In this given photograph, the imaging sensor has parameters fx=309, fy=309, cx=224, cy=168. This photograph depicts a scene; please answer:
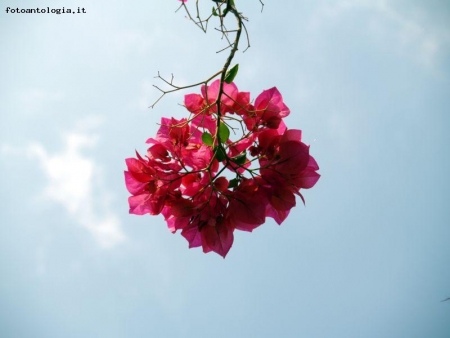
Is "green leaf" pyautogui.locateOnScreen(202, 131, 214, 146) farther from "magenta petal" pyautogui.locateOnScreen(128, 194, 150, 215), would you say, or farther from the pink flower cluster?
"magenta petal" pyautogui.locateOnScreen(128, 194, 150, 215)

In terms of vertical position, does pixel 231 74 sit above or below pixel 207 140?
above

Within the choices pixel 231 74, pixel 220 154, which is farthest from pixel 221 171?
pixel 231 74

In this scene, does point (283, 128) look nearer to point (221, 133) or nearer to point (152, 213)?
point (221, 133)

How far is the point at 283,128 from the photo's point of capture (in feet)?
2.74

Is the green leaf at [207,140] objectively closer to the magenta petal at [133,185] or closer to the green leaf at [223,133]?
the green leaf at [223,133]

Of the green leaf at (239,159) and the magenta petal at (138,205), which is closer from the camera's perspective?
the green leaf at (239,159)

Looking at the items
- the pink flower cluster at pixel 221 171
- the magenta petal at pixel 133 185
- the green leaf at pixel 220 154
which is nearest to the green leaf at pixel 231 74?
the pink flower cluster at pixel 221 171

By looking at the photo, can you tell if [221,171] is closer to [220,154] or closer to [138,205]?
[220,154]

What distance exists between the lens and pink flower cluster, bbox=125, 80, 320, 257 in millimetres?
705

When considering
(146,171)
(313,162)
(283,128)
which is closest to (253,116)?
(283,128)

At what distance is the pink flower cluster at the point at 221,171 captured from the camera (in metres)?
0.70

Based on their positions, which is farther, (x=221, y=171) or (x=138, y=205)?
(x=138, y=205)

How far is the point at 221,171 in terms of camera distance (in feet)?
2.27

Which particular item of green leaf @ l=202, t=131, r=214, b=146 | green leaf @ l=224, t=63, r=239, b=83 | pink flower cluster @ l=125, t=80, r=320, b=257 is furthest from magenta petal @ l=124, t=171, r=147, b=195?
green leaf @ l=224, t=63, r=239, b=83
